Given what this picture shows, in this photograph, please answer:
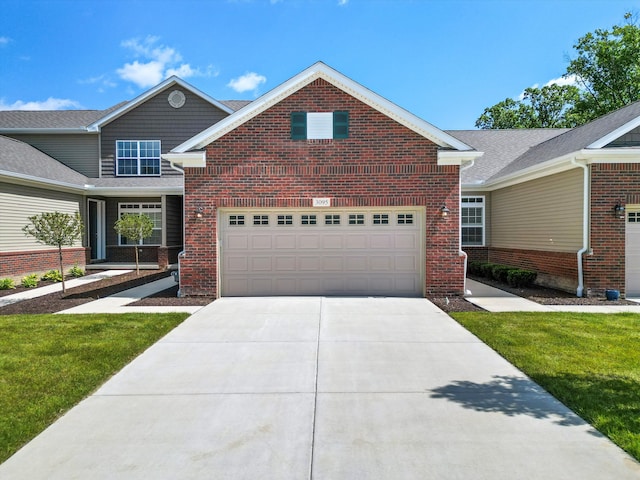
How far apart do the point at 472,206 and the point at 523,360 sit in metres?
12.5

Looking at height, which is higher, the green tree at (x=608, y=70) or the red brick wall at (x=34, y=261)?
the green tree at (x=608, y=70)

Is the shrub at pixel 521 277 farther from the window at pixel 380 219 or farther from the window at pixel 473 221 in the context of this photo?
the window at pixel 380 219

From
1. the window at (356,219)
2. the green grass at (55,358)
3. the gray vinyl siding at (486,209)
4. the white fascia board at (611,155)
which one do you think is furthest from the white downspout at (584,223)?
the green grass at (55,358)

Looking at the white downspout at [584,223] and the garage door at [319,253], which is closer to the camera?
the white downspout at [584,223]

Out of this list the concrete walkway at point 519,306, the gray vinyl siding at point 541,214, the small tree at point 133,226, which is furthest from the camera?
the small tree at point 133,226

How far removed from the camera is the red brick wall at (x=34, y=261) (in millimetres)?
13656

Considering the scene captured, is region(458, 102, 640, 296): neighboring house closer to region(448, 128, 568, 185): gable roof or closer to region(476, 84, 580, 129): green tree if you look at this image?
region(448, 128, 568, 185): gable roof

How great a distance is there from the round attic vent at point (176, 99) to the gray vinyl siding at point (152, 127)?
134 millimetres

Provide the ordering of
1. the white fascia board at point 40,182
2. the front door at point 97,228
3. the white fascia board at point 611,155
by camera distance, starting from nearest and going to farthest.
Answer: the white fascia board at point 611,155
the white fascia board at point 40,182
the front door at point 97,228

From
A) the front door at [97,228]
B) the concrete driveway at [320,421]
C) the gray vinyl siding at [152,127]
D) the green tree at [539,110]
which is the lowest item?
the concrete driveway at [320,421]

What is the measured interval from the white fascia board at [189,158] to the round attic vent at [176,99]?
995 cm

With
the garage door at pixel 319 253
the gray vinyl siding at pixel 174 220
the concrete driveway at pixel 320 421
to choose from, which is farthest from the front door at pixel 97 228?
the concrete driveway at pixel 320 421

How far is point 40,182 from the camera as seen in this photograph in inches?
584

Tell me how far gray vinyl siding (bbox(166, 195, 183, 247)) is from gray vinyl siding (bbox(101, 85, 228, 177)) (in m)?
1.62
